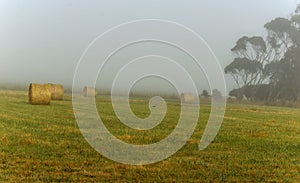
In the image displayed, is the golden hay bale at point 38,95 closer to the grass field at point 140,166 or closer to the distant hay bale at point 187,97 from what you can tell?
the grass field at point 140,166

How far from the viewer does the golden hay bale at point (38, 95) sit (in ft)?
97.7

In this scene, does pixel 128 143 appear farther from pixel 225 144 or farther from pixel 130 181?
pixel 130 181

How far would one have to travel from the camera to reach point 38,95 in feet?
97.9

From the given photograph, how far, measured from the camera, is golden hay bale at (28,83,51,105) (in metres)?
29.8

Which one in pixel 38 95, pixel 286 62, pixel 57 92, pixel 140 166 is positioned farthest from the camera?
pixel 286 62

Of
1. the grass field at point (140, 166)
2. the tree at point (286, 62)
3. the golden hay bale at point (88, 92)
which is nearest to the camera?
the grass field at point (140, 166)

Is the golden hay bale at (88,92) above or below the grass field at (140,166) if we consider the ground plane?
above

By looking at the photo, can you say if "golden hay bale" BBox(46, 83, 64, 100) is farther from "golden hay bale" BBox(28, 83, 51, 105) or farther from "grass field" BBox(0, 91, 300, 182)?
"grass field" BBox(0, 91, 300, 182)

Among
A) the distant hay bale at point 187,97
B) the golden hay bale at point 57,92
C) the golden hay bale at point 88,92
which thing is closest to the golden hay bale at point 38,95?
the golden hay bale at point 57,92

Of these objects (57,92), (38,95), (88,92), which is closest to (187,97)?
(88,92)

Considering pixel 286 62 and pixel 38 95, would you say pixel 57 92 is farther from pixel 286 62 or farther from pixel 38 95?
pixel 286 62

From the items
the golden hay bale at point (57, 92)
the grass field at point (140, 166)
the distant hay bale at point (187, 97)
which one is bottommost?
the grass field at point (140, 166)

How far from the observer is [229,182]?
920 centimetres

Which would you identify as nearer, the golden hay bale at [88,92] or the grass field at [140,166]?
the grass field at [140,166]
